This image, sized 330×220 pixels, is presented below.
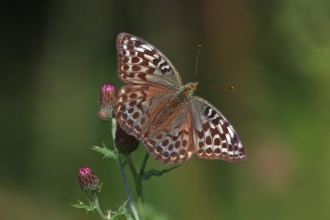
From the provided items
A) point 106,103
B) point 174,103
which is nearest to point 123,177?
point 174,103

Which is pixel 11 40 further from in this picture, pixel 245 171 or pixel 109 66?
pixel 245 171

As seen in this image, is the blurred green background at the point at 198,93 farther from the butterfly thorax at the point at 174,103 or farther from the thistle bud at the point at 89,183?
the thistle bud at the point at 89,183

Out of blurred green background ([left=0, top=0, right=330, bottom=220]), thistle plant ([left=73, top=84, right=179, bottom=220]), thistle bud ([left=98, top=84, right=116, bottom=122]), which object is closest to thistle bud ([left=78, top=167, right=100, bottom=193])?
thistle plant ([left=73, top=84, right=179, bottom=220])

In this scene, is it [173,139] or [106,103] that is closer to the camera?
[173,139]

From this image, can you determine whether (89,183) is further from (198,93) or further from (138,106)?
(198,93)

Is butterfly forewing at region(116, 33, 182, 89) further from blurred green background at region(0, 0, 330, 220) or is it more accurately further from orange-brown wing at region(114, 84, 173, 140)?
blurred green background at region(0, 0, 330, 220)

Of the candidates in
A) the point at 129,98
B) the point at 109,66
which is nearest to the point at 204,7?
the point at 109,66
